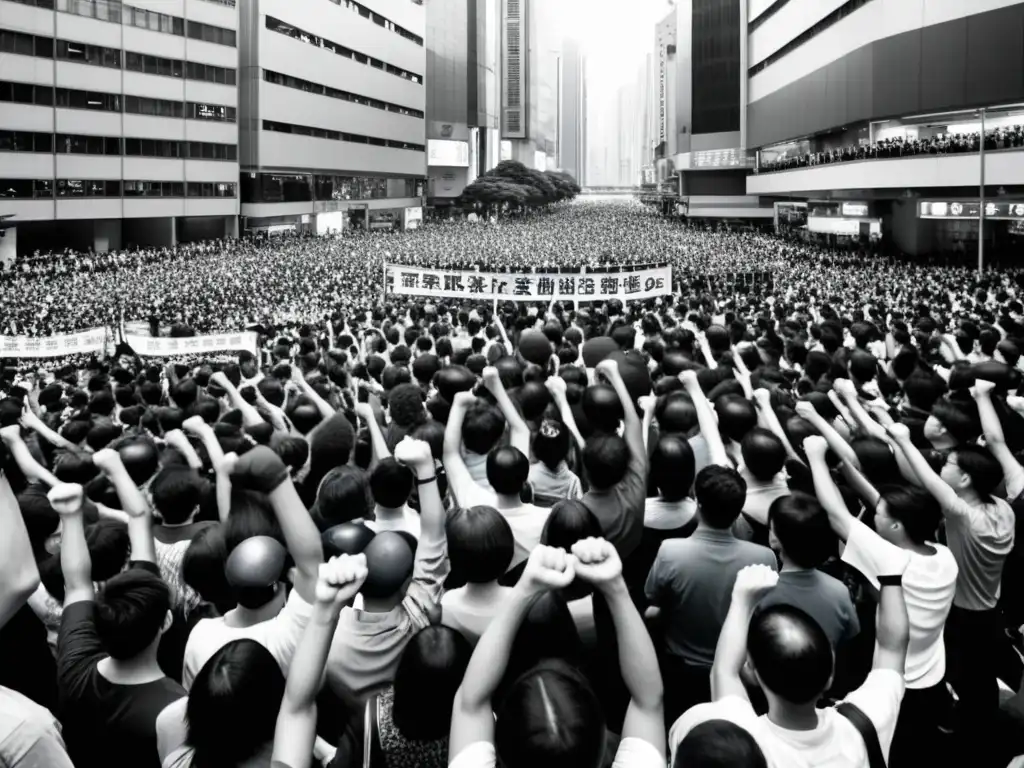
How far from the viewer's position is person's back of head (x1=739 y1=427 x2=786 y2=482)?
3.85 meters

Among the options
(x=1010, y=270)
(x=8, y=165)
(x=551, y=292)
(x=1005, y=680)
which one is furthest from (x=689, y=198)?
(x=1005, y=680)

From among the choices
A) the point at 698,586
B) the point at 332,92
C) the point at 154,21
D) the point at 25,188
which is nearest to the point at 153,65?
the point at 154,21

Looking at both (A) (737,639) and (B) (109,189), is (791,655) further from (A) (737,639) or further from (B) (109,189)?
(B) (109,189)

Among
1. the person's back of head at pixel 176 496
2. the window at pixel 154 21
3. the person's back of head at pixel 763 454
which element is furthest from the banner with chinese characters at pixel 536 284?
the window at pixel 154 21

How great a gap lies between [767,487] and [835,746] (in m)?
1.88

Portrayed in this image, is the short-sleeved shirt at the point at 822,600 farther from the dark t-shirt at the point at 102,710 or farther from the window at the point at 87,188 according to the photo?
the window at the point at 87,188

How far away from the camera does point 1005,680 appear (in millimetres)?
4547

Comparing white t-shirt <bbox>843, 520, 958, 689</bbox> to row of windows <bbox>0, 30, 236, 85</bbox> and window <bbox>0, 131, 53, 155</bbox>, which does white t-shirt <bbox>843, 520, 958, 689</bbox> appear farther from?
row of windows <bbox>0, 30, 236, 85</bbox>

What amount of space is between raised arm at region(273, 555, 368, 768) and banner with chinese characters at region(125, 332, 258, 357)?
10.8m

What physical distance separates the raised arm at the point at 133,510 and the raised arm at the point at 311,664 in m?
1.41

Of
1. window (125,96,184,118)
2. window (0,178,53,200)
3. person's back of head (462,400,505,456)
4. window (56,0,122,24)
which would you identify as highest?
window (56,0,122,24)

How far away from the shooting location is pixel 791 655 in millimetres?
2148

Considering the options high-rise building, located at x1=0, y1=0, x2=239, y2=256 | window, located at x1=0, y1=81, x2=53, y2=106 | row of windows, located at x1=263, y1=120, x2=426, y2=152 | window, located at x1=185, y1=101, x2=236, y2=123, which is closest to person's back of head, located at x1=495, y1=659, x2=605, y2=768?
high-rise building, located at x1=0, y1=0, x2=239, y2=256

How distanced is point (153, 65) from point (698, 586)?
166 feet
